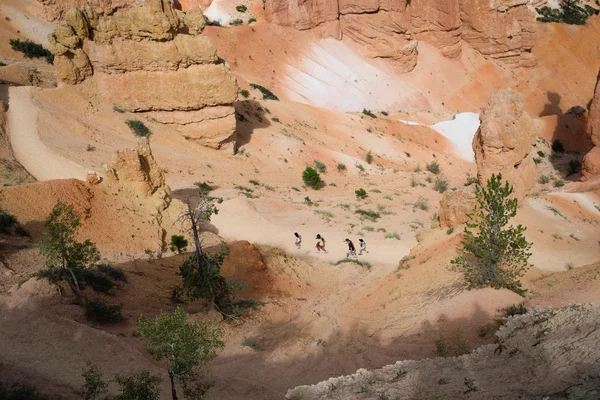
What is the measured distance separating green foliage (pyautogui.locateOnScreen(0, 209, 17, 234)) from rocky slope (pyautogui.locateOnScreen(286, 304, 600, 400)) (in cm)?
1165

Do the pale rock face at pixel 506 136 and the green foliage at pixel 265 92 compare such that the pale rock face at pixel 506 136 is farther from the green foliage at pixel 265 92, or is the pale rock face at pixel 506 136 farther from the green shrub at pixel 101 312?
the green foliage at pixel 265 92

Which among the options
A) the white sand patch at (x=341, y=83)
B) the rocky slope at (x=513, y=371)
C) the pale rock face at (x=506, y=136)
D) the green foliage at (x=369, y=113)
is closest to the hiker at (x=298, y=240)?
the pale rock face at (x=506, y=136)

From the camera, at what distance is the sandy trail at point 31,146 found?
902 inches

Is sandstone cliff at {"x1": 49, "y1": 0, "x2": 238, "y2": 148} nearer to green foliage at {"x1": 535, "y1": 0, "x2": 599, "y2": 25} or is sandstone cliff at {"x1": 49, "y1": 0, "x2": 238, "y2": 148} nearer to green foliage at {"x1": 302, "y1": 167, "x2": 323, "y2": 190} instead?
green foliage at {"x1": 302, "y1": 167, "x2": 323, "y2": 190}

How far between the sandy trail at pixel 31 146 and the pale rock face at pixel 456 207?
47.2ft

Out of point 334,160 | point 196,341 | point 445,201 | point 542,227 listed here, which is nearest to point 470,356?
point 196,341

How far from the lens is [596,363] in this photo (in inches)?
274

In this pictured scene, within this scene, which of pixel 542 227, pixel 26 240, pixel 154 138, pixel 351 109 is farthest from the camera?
pixel 351 109

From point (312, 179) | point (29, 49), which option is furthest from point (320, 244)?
point (29, 49)

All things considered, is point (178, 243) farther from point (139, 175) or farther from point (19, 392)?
point (19, 392)

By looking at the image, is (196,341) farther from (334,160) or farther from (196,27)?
(334,160)

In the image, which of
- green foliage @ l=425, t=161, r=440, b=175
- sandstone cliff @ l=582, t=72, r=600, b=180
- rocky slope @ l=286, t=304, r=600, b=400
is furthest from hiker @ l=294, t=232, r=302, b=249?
green foliage @ l=425, t=161, r=440, b=175

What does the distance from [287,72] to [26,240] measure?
38605mm

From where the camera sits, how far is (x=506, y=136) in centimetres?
1791
